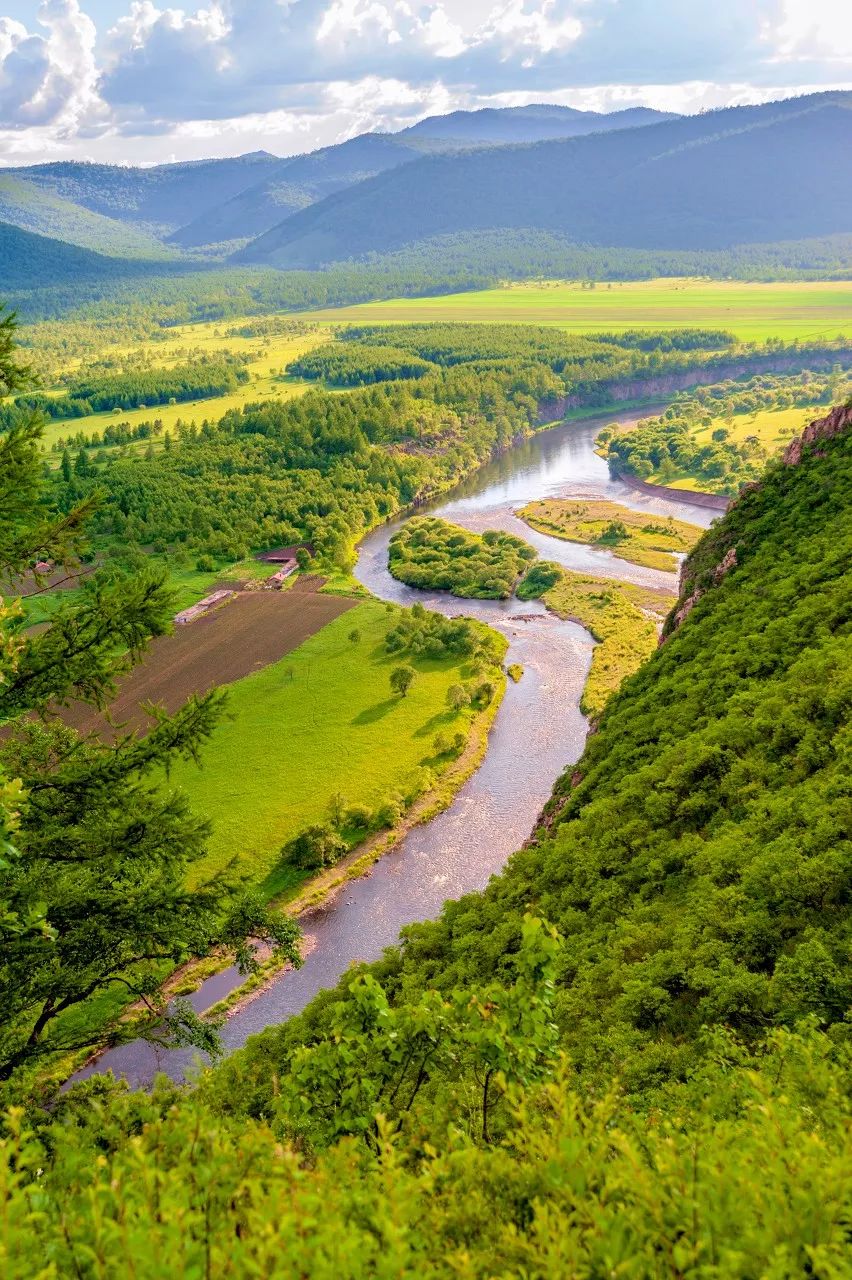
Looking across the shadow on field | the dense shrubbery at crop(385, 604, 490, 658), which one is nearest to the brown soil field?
the dense shrubbery at crop(385, 604, 490, 658)

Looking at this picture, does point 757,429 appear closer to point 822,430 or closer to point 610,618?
point 610,618

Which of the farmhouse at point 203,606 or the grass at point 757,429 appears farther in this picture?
the grass at point 757,429

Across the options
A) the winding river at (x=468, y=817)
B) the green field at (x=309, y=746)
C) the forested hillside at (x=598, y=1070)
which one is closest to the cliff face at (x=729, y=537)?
the forested hillside at (x=598, y=1070)

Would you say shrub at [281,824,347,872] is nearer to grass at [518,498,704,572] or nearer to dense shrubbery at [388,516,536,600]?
dense shrubbery at [388,516,536,600]

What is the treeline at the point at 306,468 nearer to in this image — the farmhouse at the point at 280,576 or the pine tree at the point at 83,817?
the farmhouse at the point at 280,576

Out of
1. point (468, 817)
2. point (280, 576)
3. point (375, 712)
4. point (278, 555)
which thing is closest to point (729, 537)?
point (468, 817)

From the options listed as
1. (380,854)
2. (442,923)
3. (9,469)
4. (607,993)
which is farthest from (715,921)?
(380,854)
